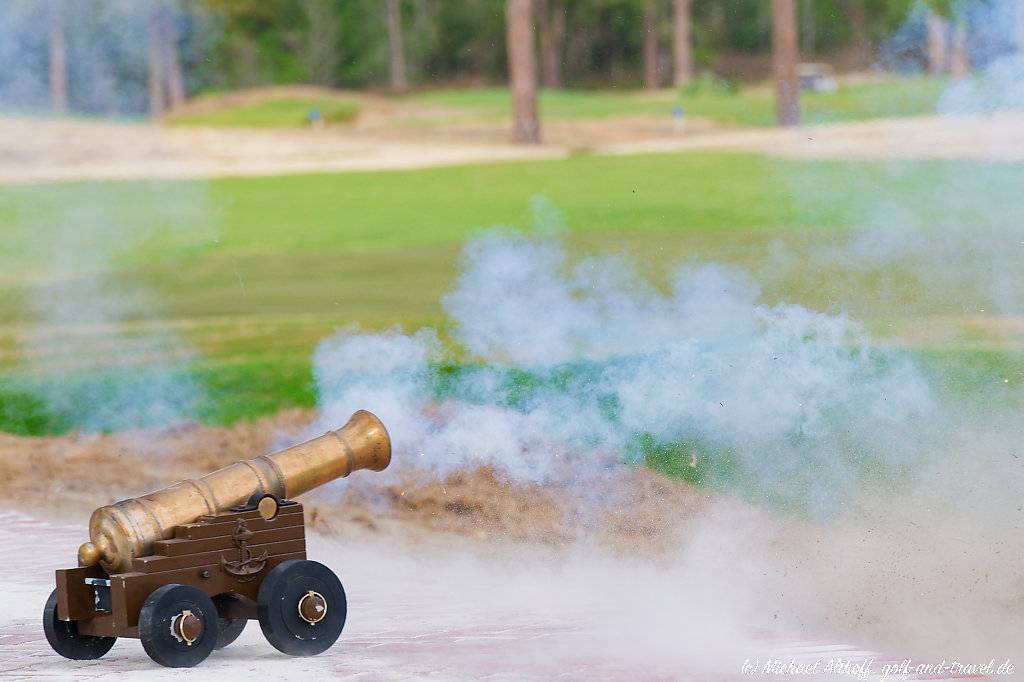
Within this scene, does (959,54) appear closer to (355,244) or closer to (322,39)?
(355,244)

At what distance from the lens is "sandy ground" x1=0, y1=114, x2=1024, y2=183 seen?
16.5 m

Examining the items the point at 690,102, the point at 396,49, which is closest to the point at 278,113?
the point at 690,102

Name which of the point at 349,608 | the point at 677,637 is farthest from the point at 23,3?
the point at 677,637

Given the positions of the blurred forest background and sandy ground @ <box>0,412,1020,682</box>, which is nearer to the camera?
sandy ground @ <box>0,412,1020,682</box>

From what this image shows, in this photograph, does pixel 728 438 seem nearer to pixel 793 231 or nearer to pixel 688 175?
pixel 793 231

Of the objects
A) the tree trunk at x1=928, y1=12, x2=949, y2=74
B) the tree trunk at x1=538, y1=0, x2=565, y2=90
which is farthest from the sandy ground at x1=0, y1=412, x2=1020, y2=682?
the tree trunk at x1=538, y1=0, x2=565, y2=90

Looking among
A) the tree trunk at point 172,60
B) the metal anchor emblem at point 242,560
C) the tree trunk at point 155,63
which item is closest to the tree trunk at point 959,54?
the metal anchor emblem at point 242,560

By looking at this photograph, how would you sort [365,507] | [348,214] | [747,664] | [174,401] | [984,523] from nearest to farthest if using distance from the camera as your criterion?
[747,664], [984,523], [365,507], [174,401], [348,214]

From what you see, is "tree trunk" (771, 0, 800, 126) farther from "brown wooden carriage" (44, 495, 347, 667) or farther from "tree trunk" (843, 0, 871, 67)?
"brown wooden carriage" (44, 495, 347, 667)

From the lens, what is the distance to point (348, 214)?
67.2 feet

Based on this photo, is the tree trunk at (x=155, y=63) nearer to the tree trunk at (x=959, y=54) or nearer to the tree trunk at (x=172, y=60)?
the tree trunk at (x=172, y=60)

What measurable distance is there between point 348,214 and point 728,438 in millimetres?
9483

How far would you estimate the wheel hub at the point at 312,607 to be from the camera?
25.1 feet

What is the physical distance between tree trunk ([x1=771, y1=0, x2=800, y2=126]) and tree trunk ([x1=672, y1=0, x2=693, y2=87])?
25.3 feet
